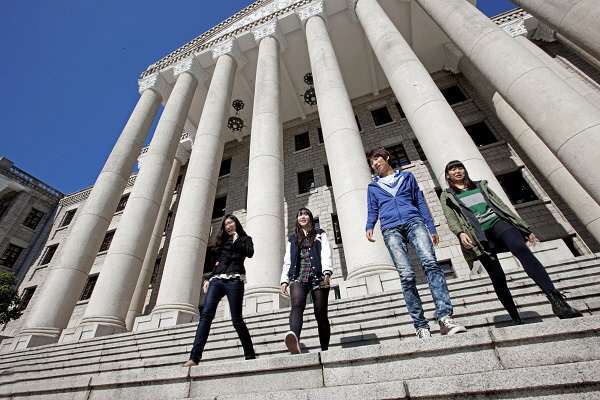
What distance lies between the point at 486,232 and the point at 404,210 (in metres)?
0.99

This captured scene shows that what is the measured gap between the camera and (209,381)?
9.79 ft

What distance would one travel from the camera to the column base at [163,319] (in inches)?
341

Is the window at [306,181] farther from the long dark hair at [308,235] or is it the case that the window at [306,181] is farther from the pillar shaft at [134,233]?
the long dark hair at [308,235]

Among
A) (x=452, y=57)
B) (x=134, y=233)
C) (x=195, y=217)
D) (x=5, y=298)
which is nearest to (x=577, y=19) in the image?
(x=195, y=217)

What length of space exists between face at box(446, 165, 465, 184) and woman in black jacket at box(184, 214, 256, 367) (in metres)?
2.93

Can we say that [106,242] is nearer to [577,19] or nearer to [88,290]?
[88,290]

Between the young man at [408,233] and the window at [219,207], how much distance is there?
16890mm

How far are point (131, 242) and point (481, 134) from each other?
18.4 meters

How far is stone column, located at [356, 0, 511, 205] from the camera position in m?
7.85

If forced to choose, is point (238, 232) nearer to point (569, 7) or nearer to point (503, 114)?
point (569, 7)

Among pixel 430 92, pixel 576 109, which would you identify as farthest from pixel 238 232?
pixel 430 92

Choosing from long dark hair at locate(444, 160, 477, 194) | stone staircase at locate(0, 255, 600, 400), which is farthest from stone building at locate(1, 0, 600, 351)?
long dark hair at locate(444, 160, 477, 194)

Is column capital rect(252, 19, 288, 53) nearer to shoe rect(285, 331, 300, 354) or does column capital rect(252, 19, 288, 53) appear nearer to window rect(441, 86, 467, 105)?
window rect(441, 86, 467, 105)

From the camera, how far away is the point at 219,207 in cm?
2041
